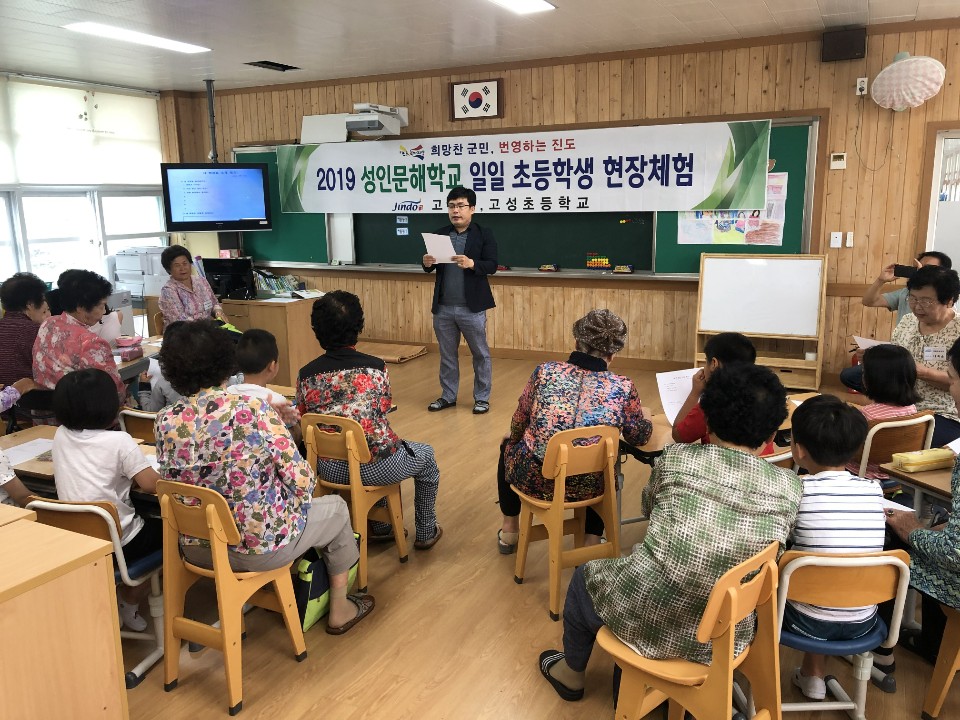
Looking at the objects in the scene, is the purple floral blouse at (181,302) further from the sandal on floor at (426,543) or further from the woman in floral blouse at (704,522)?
the woman in floral blouse at (704,522)

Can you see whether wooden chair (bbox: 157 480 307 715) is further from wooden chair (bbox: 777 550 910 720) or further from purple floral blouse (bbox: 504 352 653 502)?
wooden chair (bbox: 777 550 910 720)

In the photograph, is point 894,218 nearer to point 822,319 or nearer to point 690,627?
point 822,319

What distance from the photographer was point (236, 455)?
2191 mm

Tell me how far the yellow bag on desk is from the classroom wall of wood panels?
3749 millimetres

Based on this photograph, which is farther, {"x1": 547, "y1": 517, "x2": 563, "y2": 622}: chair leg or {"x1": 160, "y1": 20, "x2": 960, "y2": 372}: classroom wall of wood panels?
{"x1": 160, "y1": 20, "x2": 960, "y2": 372}: classroom wall of wood panels

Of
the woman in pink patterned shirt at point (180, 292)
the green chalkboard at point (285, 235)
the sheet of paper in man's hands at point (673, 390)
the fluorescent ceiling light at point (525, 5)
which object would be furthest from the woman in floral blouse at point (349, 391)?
the green chalkboard at point (285, 235)

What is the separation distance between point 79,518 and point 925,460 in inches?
103

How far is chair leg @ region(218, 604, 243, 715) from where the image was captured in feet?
7.43

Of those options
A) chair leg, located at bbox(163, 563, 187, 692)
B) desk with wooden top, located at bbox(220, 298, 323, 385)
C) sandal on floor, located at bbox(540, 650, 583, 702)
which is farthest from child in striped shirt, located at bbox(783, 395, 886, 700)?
desk with wooden top, located at bbox(220, 298, 323, 385)

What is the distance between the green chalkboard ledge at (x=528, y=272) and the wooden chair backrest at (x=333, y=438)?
13.8ft

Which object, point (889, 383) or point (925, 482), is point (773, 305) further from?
point (925, 482)

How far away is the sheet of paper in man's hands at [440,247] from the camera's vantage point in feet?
16.9

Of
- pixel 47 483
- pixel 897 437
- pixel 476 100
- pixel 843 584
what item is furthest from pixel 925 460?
pixel 476 100

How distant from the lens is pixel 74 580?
169 cm
